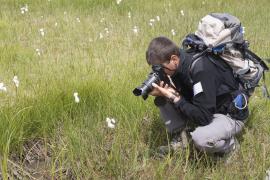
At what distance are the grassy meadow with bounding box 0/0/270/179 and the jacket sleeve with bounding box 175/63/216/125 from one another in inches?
12.1

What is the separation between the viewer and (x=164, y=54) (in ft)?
10.6

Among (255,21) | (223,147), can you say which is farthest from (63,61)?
(255,21)

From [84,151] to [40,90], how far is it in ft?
2.88

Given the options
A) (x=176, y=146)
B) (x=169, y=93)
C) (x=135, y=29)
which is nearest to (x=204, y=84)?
(x=169, y=93)

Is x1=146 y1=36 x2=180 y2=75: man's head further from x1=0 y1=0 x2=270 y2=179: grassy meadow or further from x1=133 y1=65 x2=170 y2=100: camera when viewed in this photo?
x1=0 y1=0 x2=270 y2=179: grassy meadow

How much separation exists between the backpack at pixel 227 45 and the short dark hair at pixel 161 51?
0.16 m

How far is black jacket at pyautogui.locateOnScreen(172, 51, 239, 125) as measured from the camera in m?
3.18

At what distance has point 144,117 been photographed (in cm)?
386

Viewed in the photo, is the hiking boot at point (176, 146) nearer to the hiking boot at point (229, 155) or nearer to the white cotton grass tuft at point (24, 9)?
the hiking boot at point (229, 155)

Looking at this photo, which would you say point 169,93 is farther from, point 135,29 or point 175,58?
point 135,29

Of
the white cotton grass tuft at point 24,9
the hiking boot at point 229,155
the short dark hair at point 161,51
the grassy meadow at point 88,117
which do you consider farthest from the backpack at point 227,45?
the white cotton grass tuft at point 24,9

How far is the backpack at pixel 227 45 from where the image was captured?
3.24 m

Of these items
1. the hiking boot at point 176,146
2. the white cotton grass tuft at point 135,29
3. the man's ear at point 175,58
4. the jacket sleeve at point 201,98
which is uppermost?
the man's ear at point 175,58

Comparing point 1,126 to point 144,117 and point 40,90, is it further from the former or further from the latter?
point 144,117
